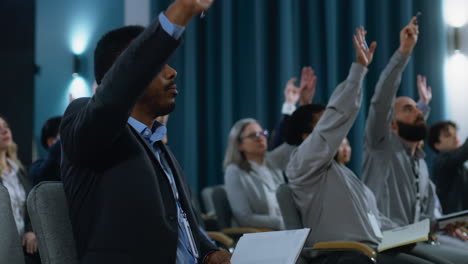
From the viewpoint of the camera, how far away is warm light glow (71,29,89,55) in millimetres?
5438

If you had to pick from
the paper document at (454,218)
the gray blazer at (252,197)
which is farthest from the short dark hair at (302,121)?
the gray blazer at (252,197)

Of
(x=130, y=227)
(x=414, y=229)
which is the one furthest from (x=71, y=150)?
(x=414, y=229)

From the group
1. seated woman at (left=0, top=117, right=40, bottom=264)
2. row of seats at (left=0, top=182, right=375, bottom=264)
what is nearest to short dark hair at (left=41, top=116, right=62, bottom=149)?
seated woman at (left=0, top=117, right=40, bottom=264)

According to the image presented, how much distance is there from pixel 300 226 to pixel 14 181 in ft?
5.57

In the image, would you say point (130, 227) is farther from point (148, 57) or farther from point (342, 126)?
point (342, 126)

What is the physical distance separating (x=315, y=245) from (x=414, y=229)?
1.37ft

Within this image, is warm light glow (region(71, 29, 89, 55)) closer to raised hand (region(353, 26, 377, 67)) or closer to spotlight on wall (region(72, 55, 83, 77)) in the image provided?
spotlight on wall (region(72, 55, 83, 77))

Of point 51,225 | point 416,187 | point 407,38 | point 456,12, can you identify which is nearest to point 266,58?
point 456,12

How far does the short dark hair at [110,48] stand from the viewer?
1.29 m

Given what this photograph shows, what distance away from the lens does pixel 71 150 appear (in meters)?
1.11

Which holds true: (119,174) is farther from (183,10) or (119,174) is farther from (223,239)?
(223,239)

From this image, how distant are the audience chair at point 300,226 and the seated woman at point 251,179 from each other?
1.00m

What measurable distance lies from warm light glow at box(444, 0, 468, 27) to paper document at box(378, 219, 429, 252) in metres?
2.96

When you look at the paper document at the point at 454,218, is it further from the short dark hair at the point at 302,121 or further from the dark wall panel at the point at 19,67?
the dark wall panel at the point at 19,67
